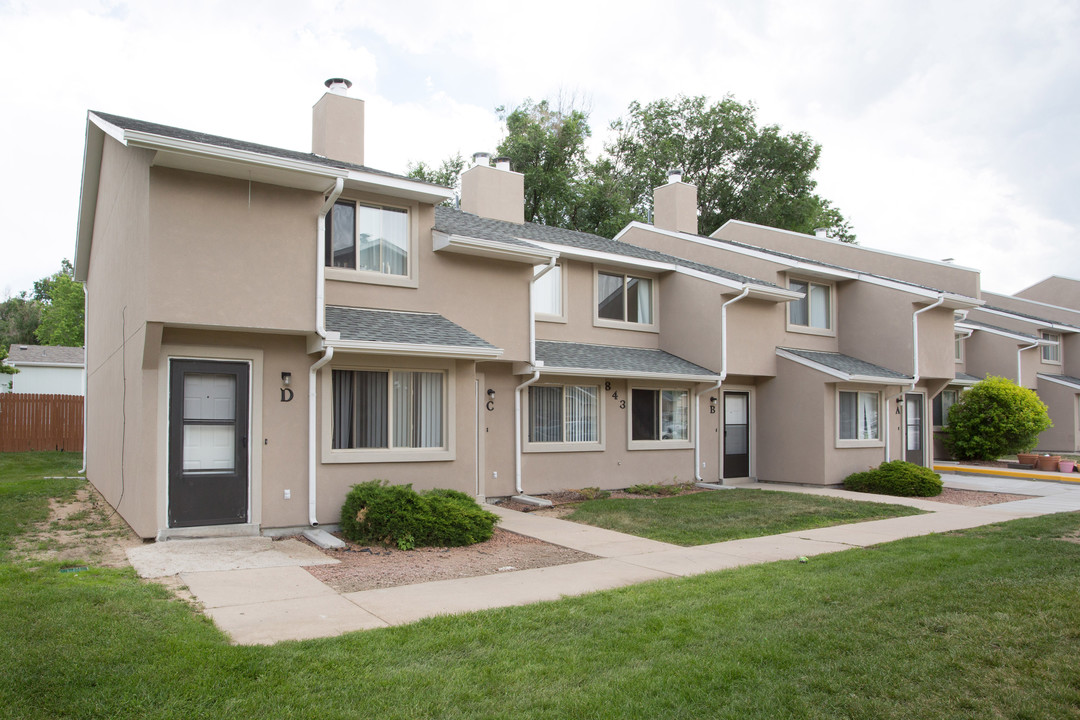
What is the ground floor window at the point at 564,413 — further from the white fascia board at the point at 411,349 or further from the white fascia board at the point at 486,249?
the white fascia board at the point at 411,349

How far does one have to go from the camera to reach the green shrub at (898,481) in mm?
16000

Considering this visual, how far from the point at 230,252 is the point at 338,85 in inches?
234

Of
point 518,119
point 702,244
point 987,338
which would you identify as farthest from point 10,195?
point 987,338

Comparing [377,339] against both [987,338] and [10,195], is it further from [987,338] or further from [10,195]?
[10,195]

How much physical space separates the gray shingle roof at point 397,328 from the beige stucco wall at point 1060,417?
2640 cm

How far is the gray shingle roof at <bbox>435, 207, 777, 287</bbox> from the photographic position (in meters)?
13.3

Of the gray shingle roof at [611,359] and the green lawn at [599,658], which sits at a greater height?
the gray shingle roof at [611,359]

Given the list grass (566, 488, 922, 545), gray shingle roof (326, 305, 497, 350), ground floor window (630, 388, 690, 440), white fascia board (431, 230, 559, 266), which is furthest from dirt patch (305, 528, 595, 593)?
ground floor window (630, 388, 690, 440)

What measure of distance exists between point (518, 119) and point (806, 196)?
15.6 m

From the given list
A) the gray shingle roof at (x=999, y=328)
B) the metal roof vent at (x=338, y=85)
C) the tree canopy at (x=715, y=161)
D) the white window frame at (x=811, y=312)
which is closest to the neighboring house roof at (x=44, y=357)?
the tree canopy at (x=715, y=161)

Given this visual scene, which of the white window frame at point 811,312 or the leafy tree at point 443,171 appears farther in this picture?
the leafy tree at point 443,171

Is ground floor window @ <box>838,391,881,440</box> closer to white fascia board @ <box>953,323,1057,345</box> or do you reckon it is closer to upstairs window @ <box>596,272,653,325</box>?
upstairs window @ <box>596,272,653,325</box>

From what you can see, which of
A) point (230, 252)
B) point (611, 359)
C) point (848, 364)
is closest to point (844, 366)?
point (848, 364)

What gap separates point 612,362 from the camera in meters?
15.3
